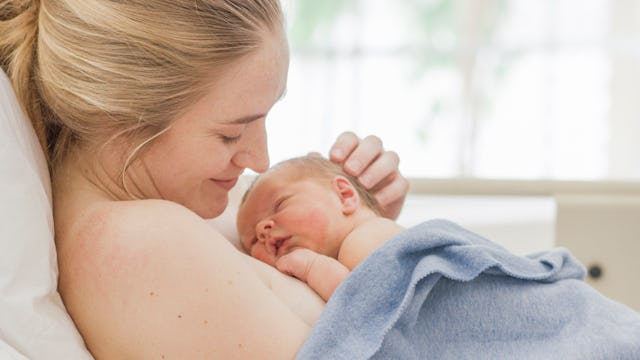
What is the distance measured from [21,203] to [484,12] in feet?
12.7

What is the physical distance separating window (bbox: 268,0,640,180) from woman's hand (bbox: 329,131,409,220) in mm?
2904

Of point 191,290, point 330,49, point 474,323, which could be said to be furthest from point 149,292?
point 330,49

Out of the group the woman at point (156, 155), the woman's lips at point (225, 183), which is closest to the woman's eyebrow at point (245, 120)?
the woman at point (156, 155)

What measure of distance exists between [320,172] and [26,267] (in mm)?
642

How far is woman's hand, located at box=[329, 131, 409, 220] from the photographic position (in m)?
1.63

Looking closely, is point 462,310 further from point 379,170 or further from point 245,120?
point 379,170

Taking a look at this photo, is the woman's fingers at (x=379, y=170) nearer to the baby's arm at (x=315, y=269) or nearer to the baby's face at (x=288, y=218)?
the baby's face at (x=288, y=218)

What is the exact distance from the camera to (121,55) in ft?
3.65

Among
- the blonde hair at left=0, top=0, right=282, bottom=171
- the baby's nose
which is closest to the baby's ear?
the baby's nose

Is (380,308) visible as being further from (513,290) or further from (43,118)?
(43,118)

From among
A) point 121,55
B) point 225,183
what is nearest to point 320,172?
point 225,183

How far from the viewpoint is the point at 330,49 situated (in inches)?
182

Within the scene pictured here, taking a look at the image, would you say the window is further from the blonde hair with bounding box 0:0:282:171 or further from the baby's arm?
the blonde hair with bounding box 0:0:282:171

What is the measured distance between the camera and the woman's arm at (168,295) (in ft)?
3.32
